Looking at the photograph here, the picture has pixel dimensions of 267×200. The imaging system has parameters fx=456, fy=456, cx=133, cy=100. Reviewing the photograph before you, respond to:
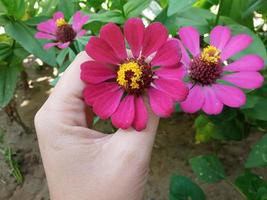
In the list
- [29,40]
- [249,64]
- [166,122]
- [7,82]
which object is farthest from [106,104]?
[166,122]

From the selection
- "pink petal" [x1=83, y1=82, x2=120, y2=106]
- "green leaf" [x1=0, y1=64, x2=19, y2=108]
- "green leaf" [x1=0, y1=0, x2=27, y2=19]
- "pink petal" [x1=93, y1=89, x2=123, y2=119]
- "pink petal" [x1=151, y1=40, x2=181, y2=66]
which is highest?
"pink petal" [x1=151, y1=40, x2=181, y2=66]

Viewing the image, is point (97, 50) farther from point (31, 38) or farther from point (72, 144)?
point (31, 38)

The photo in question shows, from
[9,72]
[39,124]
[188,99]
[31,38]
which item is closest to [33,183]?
[9,72]

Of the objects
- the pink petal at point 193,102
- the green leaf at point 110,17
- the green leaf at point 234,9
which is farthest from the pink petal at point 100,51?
the green leaf at point 234,9

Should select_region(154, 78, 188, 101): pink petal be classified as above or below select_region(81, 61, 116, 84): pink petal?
below

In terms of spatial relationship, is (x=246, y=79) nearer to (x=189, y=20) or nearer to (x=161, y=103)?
(x=161, y=103)

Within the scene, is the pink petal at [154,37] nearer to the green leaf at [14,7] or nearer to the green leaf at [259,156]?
the green leaf at [259,156]

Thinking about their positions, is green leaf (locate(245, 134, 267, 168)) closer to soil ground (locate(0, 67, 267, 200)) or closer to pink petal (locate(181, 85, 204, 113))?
pink petal (locate(181, 85, 204, 113))

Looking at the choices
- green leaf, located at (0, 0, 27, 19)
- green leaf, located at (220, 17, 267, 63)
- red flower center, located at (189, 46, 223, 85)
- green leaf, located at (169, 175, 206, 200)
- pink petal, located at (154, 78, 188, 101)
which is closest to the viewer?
pink petal, located at (154, 78, 188, 101)

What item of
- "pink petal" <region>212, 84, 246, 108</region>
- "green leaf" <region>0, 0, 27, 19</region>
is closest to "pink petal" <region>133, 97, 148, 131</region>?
"pink petal" <region>212, 84, 246, 108</region>
